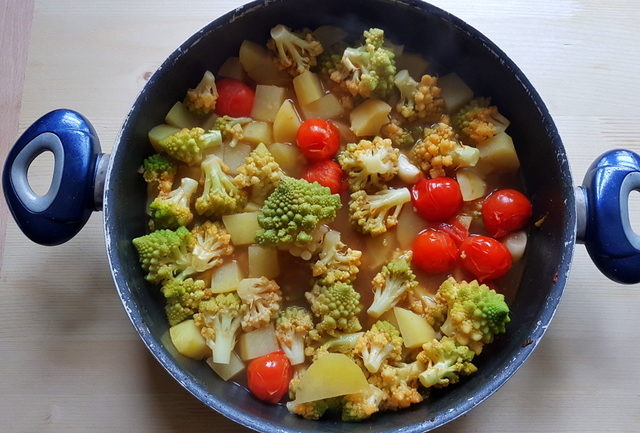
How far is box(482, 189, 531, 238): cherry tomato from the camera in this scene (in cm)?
175

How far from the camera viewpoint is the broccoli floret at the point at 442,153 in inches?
68.8

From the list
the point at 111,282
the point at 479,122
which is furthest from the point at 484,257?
the point at 111,282

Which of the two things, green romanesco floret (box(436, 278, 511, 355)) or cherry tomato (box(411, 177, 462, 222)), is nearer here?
green romanesco floret (box(436, 278, 511, 355))

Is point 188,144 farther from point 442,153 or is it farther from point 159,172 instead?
point 442,153

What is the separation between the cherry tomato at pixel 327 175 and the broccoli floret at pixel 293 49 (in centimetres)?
27

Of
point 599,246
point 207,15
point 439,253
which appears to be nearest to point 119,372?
point 439,253

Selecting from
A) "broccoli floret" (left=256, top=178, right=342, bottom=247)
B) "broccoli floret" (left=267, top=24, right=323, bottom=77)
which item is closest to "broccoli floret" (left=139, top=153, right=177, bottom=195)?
"broccoli floret" (left=256, top=178, right=342, bottom=247)

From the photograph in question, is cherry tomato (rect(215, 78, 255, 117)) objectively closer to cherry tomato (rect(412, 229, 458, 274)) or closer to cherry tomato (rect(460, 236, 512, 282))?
cherry tomato (rect(412, 229, 458, 274))

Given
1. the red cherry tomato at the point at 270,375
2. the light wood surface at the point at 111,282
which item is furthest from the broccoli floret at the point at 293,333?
the light wood surface at the point at 111,282

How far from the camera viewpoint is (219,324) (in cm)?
167

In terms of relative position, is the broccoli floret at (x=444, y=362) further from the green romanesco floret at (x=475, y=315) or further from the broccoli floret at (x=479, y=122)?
the broccoli floret at (x=479, y=122)

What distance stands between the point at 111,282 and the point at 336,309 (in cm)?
63

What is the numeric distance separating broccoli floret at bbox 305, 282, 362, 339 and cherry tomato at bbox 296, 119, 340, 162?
341 millimetres

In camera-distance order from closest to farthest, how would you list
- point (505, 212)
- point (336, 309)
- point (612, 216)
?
point (612, 216)
point (336, 309)
point (505, 212)
